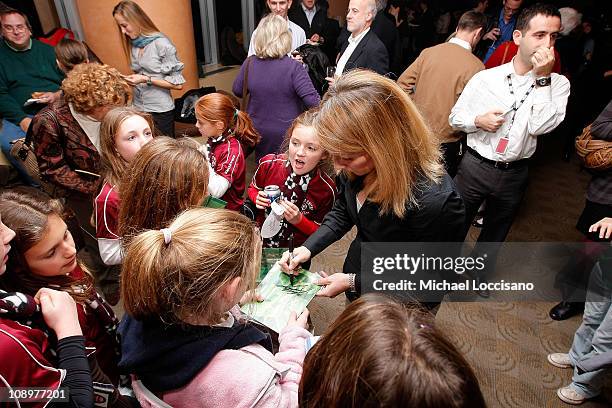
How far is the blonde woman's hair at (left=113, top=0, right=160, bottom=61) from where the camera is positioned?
3271 millimetres

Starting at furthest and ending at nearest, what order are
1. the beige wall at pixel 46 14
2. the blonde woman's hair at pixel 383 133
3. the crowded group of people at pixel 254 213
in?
the beige wall at pixel 46 14 < the blonde woman's hair at pixel 383 133 < the crowded group of people at pixel 254 213

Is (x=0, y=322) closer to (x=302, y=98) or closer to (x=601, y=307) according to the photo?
(x=302, y=98)

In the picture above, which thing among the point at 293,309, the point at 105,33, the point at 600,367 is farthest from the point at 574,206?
the point at 105,33

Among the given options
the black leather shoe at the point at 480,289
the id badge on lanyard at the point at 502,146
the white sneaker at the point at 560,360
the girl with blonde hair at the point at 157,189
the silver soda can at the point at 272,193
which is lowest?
the black leather shoe at the point at 480,289

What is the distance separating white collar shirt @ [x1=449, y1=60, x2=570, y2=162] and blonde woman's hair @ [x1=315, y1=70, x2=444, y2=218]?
1.23 meters

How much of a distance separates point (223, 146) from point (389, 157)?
140 cm

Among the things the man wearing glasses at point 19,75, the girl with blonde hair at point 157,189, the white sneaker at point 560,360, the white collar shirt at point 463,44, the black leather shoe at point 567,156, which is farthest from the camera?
→ the black leather shoe at point 567,156

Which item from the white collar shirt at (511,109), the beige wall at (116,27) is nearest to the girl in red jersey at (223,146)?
the white collar shirt at (511,109)

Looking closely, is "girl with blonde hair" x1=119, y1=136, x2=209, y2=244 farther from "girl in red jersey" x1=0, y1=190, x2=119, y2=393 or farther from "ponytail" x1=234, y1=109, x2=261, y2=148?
"ponytail" x1=234, y1=109, x2=261, y2=148

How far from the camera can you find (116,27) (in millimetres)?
4098

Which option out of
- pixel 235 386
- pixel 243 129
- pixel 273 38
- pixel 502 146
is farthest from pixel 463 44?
pixel 235 386

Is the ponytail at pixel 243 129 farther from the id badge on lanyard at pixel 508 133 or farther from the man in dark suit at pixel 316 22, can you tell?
the man in dark suit at pixel 316 22

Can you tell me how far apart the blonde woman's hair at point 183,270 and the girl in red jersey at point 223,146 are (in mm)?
1309

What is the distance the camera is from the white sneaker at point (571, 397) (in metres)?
2.31
